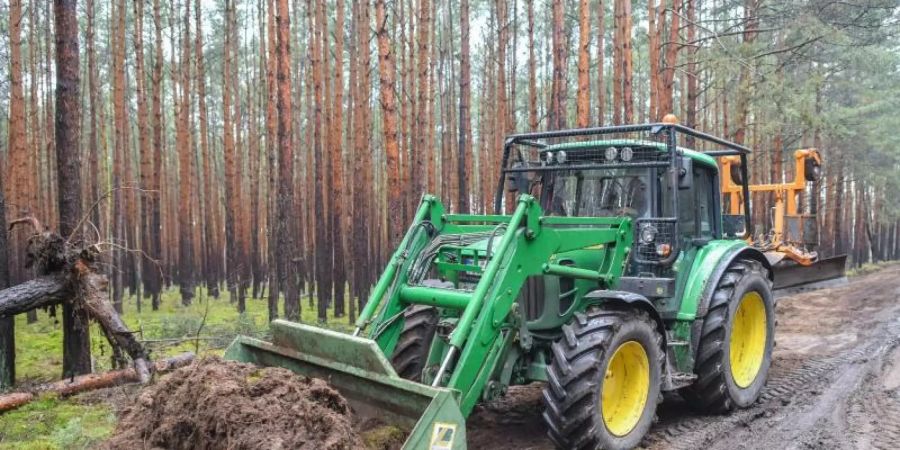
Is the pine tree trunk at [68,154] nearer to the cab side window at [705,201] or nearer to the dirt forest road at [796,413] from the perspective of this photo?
the dirt forest road at [796,413]

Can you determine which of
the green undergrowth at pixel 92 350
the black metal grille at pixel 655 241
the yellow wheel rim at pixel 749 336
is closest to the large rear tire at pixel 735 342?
the yellow wheel rim at pixel 749 336

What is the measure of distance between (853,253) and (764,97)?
23514 millimetres

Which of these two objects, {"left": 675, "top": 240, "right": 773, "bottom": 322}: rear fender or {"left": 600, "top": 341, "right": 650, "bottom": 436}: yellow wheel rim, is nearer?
{"left": 600, "top": 341, "right": 650, "bottom": 436}: yellow wheel rim

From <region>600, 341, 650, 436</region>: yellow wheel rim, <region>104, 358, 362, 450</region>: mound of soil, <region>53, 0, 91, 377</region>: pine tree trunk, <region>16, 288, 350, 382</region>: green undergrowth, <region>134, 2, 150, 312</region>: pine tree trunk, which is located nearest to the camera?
<region>104, 358, 362, 450</region>: mound of soil

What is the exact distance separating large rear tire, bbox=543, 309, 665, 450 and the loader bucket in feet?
2.94

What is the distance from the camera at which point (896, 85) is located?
25.8 m

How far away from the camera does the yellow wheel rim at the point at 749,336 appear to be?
641 cm

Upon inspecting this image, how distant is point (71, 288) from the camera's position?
6707mm

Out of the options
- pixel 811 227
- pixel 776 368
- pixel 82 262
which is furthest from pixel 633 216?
pixel 811 227

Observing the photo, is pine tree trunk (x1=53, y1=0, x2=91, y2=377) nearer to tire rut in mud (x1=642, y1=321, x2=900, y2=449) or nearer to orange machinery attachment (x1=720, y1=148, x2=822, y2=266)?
tire rut in mud (x1=642, y1=321, x2=900, y2=449)

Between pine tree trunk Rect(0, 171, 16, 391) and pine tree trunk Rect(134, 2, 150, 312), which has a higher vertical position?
pine tree trunk Rect(134, 2, 150, 312)

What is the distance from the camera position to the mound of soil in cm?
362

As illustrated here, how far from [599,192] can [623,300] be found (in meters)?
1.47

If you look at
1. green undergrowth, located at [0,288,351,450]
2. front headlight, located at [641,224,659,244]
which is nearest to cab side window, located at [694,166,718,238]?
front headlight, located at [641,224,659,244]
